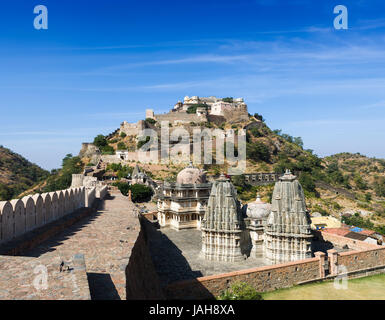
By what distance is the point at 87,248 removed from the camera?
10.2 m

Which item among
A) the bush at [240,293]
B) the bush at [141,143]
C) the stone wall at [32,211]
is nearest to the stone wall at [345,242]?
the bush at [240,293]

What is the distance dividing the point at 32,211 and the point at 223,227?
11.4 meters

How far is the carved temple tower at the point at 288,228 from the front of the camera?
19.0 m

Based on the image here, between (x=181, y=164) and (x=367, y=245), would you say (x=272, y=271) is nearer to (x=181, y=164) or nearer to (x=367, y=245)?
(x=367, y=245)

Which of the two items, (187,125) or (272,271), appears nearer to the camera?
(272,271)

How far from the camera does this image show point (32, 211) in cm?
1159

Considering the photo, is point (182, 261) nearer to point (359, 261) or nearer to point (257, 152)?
point (359, 261)

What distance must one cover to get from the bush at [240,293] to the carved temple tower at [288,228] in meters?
4.12

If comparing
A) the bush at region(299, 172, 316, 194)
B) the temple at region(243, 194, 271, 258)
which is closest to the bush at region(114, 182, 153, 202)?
the temple at region(243, 194, 271, 258)

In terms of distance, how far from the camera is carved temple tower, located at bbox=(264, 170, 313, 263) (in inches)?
746

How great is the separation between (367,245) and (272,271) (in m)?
9.15

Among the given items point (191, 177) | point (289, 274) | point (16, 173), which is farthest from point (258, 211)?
point (16, 173)
